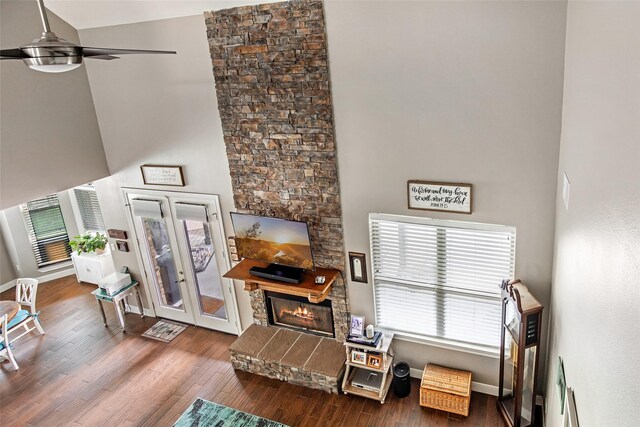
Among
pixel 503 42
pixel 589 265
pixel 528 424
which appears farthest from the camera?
pixel 528 424

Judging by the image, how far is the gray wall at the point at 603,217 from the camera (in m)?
1.46

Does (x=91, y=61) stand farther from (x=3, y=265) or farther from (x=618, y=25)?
(x=618, y=25)

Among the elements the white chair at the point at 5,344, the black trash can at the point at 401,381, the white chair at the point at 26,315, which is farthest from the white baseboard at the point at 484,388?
the white chair at the point at 26,315

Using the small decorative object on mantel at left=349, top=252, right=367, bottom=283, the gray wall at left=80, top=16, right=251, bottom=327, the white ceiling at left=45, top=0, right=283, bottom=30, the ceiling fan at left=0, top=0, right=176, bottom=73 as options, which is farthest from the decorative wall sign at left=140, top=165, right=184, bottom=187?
the ceiling fan at left=0, top=0, right=176, bottom=73

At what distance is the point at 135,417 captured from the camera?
5.25m

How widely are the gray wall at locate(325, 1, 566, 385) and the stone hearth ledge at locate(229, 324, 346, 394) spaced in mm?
1855

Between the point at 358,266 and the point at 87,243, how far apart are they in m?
5.43

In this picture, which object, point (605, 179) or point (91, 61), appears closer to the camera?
point (605, 179)

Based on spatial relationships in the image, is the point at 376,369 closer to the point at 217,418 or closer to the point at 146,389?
the point at 217,418

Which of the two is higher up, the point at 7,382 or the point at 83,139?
the point at 83,139

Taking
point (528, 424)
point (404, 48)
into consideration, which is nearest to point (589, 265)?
point (404, 48)

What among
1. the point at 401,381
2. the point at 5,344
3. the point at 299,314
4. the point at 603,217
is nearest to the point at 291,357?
the point at 299,314

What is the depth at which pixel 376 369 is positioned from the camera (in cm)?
510

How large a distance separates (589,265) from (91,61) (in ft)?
20.4
